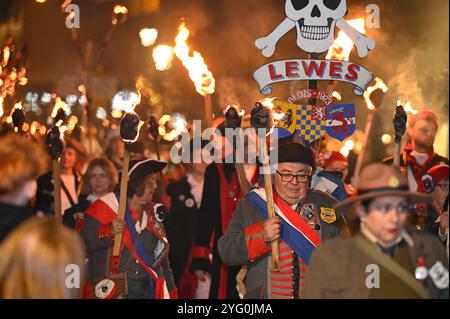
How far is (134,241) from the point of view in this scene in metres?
8.39

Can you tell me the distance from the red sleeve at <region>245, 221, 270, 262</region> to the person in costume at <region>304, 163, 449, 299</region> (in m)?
1.24

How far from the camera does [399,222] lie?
242 inches

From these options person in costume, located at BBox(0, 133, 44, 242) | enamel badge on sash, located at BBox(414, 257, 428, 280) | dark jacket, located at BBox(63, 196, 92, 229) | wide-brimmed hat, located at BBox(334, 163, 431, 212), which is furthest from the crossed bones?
person in costume, located at BBox(0, 133, 44, 242)

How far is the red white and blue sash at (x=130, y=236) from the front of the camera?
8.38 metres

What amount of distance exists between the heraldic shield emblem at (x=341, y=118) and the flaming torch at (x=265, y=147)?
1.64ft

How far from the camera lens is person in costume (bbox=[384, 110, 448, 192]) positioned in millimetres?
9570

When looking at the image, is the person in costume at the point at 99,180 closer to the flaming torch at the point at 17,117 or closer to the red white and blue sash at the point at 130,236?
the flaming torch at the point at 17,117

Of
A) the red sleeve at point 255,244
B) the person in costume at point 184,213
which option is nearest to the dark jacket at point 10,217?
the red sleeve at point 255,244

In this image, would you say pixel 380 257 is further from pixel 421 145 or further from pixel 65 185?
Answer: pixel 65 185

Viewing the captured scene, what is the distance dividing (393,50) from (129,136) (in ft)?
10.3

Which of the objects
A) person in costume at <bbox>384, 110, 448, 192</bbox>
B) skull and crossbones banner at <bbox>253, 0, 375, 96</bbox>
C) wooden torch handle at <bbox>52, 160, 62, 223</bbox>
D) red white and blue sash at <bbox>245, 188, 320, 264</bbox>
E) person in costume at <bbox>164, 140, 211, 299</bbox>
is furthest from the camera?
person in costume at <bbox>164, 140, 211, 299</bbox>

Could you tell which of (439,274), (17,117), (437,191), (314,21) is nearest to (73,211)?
(17,117)

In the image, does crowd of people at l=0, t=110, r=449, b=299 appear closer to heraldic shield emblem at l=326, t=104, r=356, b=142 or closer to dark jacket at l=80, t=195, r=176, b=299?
dark jacket at l=80, t=195, r=176, b=299

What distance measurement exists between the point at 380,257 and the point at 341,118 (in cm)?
278
